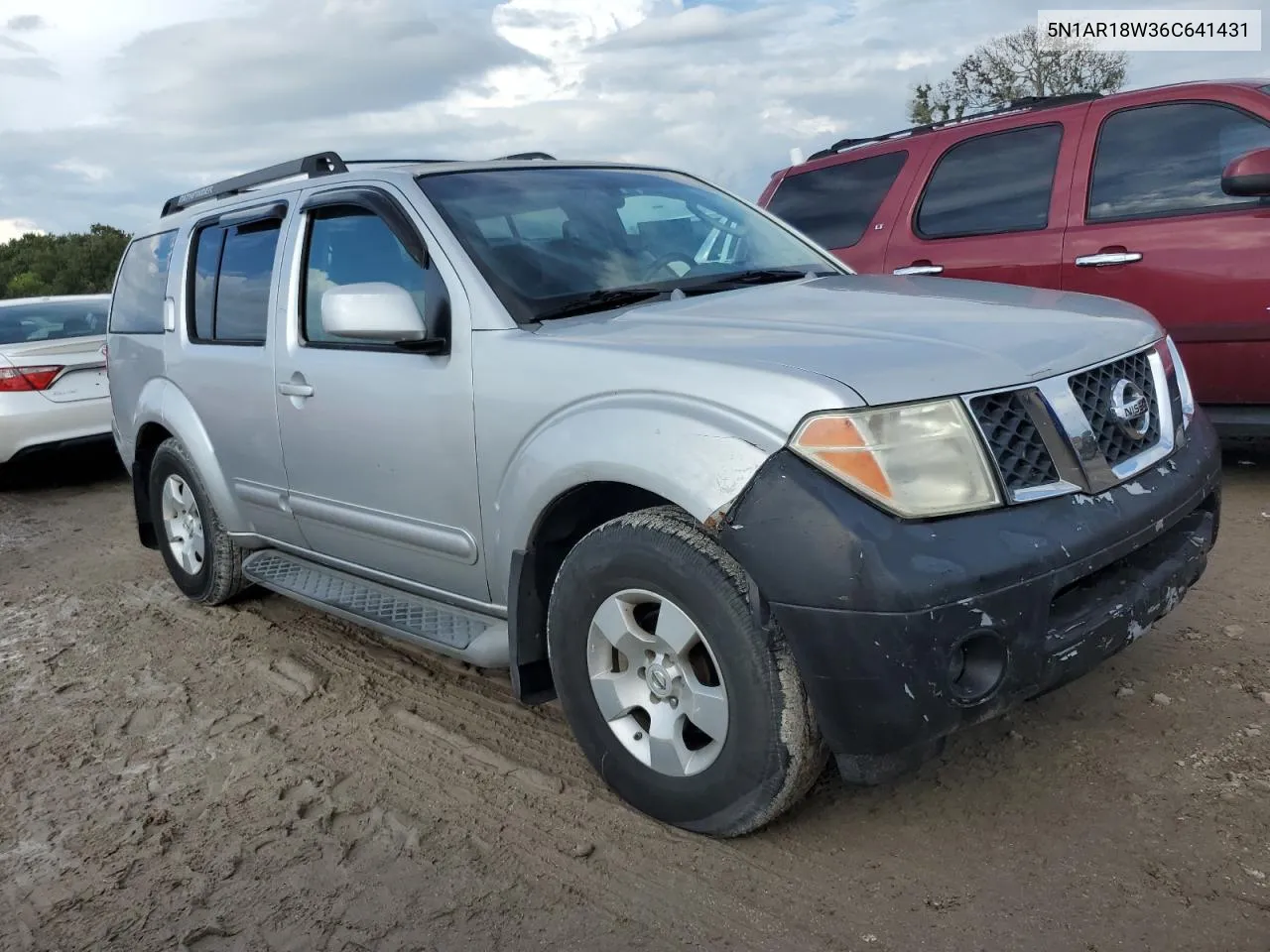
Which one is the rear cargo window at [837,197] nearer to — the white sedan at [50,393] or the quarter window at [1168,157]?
the quarter window at [1168,157]

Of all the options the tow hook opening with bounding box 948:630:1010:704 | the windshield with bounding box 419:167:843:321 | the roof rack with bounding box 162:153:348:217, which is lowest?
the tow hook opening with bounding box 948:630:1010:704

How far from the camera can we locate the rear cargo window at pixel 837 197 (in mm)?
6227

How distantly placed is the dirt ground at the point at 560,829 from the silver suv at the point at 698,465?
252 millimetres

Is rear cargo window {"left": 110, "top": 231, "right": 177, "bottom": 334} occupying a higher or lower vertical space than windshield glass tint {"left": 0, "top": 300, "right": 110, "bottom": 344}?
higher

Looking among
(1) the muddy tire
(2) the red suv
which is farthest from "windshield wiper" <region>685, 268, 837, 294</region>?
(1) the muddy tire

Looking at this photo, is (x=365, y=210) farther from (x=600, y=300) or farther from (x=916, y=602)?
(x=916, y=602)

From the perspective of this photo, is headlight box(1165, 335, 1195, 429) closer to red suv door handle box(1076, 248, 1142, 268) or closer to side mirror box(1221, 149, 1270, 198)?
side mirror box(1221, 149, 1270, 198)

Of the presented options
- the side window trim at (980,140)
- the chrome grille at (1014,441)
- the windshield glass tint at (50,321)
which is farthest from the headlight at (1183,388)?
the windshield glass tint at (50,321)

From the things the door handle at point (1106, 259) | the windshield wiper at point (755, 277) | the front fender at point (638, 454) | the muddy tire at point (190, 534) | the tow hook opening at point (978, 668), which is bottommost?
the muddy tire at point (190, 534)

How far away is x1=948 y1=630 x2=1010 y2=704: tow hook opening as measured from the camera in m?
2.29

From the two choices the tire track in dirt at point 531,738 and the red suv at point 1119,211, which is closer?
the tire track in dirt at point 531,738

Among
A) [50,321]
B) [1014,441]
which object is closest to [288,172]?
[1014,441]

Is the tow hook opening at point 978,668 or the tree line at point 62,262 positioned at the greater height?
the tree line at point 62,262

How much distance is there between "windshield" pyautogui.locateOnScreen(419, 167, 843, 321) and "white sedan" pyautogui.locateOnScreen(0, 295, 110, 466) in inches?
218
